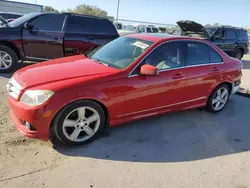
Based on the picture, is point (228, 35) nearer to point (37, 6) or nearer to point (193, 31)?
point (193, 31)

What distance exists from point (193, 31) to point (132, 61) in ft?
27.5

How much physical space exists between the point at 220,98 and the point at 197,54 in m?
1.15

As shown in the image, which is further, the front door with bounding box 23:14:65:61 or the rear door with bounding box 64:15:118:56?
the rear door with bounding box 64:15:118:56

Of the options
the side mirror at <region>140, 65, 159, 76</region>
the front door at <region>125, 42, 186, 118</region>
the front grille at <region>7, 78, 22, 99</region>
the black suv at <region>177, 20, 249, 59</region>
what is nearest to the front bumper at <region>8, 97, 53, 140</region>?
the front grille at <region>7, 78, 22, 99</region>

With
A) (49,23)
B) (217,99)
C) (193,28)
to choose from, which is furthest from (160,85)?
(193,28)

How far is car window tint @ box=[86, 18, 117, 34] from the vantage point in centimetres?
766

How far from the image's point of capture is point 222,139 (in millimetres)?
3986

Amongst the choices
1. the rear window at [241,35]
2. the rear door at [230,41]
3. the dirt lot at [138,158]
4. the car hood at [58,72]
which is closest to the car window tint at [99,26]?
the car hood at [58,72]

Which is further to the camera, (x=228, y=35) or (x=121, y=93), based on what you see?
(x=228, y=35)

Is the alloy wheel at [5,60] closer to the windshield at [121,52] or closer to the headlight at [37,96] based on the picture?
the windshield at [121,52]

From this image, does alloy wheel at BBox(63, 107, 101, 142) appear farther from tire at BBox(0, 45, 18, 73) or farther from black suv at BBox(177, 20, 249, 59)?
black suv at BBox(177, 20, 249, 59)

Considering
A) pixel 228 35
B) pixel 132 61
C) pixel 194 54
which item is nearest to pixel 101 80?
pixel 132 61

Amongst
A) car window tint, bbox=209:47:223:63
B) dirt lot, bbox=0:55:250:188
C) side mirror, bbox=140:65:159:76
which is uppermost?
car window tint, bbox=209:47:223:63

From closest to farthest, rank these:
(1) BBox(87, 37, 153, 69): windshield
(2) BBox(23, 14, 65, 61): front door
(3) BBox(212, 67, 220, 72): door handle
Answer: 1. (1) BBox(87, 37, 153, 69): windshield
2. (3) BBox(212, 67, 220, 72): door handle
3. (2) BBox(23, 14, 65, 61): front door
